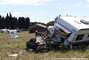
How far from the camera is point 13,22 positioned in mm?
86688

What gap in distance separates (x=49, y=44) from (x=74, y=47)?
97.0 inches

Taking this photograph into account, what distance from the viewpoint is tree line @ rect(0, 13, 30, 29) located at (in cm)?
8096

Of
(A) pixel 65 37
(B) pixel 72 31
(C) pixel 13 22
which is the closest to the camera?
(B) pixel 72 31

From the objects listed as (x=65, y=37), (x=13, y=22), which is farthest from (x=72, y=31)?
(x=13, y=22)

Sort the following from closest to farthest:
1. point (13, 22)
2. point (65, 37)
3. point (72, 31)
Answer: point (72, 31)
point (65, 37)
point (13, 22)

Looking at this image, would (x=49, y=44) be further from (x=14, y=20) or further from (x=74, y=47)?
(x=14, y=20)

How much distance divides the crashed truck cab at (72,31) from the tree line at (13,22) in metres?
64.2

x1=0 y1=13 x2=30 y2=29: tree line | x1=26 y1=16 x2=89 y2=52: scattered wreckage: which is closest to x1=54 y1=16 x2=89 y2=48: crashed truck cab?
x1=26 y1=16 x2=89 y2=52: scattered wreckage

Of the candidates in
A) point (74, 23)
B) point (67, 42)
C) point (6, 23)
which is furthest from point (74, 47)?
point (6, 23)

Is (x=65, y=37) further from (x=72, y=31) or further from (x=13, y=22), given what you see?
(x=13, y=22)

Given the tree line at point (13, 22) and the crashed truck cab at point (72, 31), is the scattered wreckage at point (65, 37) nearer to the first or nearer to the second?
the crashed truck cab at point (72, 31)

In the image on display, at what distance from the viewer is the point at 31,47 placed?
642 inches

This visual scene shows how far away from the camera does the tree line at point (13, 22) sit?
81.0 m

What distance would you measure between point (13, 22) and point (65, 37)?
7303 centimetres
